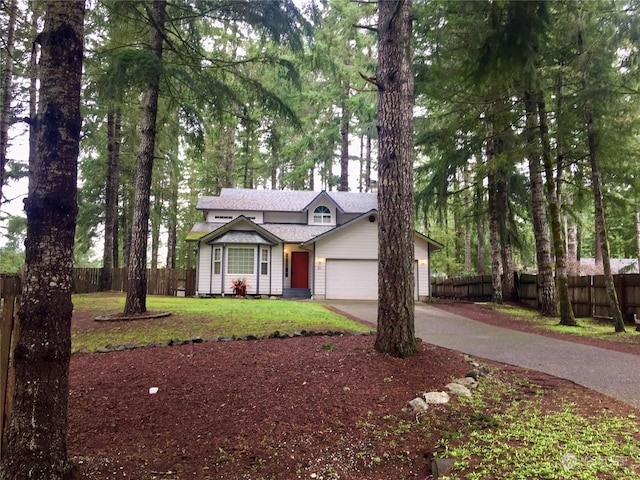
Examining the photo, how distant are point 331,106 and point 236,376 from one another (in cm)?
2569

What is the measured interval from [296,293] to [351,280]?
284 centimetres

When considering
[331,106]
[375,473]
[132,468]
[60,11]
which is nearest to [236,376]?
[132,468]

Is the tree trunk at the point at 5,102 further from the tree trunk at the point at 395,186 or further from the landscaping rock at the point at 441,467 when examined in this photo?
the landscaping rock at the point at 441,467

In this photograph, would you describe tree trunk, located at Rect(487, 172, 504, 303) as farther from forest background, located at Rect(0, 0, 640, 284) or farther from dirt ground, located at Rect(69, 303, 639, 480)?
dirt ground, located at Rect(69, 303, 639, 480)

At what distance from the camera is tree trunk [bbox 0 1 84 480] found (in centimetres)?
240

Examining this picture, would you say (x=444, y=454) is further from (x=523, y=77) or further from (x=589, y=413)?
(x=523, y=77)

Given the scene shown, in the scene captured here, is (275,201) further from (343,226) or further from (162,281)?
(162,281)

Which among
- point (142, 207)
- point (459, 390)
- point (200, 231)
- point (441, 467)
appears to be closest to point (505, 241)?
point (459, 390)

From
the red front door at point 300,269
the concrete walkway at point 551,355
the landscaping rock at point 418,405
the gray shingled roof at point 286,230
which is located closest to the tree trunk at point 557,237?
the concrete walkway at point 551,355

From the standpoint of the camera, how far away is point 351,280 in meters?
18.8

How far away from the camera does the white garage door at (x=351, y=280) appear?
61.4 feet

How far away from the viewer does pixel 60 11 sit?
2668mm

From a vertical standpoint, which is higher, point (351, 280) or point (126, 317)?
point (351, 280)

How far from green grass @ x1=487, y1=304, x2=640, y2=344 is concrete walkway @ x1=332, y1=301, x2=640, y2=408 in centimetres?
138
